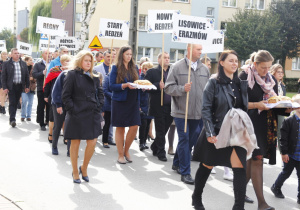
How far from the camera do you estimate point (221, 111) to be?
5.37 m

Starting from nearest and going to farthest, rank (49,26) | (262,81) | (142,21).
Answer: (262,81) < (49,26) < (142,21)

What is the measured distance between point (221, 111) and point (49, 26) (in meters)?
10.7

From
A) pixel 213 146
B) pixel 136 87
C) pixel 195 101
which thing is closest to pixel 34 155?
pixel 136 87

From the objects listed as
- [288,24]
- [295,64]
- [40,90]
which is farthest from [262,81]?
[295,64]

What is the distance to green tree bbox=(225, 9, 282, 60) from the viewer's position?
44719mm

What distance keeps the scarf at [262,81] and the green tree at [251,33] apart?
128 feet

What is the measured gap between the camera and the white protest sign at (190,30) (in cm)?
767

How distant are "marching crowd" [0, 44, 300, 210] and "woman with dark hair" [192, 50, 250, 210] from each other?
11 mm

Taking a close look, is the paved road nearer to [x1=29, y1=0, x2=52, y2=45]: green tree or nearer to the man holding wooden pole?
the man holding wooden pole

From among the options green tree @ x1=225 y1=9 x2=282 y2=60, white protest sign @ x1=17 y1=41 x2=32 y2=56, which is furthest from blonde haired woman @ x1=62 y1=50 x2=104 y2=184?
green tree @ x1=225 y1=9 x2=282 y2=60

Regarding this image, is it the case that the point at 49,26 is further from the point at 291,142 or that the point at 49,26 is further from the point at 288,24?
the point at 288,24

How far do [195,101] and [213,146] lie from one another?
2017 mm

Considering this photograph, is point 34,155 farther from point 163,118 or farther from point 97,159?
point 163,118

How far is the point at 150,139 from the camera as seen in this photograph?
1184cm
